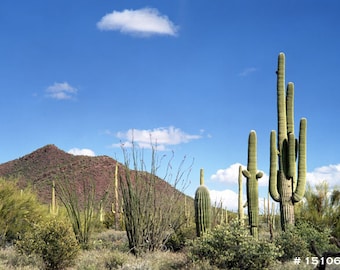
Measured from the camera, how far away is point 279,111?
16.6m

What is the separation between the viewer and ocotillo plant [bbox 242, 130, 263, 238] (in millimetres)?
15000

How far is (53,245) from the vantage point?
10844 millimetres

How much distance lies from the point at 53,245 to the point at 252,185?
6.86 m

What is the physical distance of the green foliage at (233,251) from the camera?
1016 centimetres

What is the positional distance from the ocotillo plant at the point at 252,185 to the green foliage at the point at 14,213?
661cm

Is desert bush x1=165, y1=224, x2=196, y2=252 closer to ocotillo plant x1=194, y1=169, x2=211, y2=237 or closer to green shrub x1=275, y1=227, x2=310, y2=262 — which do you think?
ocotillo plant x1=194, y1=169, x2=211, y2=237

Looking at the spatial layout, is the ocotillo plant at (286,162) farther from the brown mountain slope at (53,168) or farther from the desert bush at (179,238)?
the brown mountain slope at (53,168)

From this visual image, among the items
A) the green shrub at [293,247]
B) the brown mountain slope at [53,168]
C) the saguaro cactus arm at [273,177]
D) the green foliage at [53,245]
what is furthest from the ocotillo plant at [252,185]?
the brown mountain slope at [53,168]

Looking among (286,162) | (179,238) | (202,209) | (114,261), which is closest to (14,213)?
(179,238)

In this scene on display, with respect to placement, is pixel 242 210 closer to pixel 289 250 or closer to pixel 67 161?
pixel 289 250

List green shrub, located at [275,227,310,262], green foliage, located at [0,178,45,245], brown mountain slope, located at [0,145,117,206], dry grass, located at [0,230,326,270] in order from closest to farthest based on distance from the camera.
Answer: dry grass, located at [0,230,326,270], green shrub, located at [275,227,310,262], green foliage, located at [0,178,45,245], brown mountain slope, located at [0,145,117,206]

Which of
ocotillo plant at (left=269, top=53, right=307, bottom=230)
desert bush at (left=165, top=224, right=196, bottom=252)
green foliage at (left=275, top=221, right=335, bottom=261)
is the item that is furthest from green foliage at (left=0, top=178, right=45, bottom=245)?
ocotillo plant at (left=269, top=53, right=307, bottom=230)

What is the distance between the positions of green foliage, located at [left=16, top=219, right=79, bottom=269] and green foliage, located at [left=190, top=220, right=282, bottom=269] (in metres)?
2.80

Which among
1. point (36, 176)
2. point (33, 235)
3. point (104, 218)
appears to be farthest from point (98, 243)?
point (36, 176)
